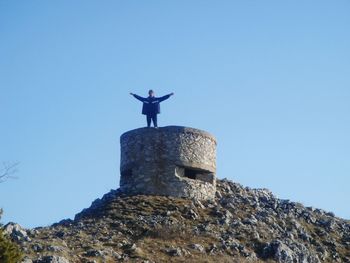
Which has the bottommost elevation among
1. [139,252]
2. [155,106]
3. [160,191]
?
[139,252]

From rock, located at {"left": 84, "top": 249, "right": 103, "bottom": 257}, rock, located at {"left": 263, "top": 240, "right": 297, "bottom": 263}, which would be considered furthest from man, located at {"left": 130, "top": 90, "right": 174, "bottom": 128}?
rock, located at {"left": 84, "top": 249, "right": 103, "bottom": 257}

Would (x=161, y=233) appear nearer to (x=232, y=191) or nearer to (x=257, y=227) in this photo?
(x=257, y=227)

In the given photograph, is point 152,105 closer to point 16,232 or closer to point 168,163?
point 168,163

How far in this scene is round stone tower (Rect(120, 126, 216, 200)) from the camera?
30453 millimetres

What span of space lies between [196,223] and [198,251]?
280cm

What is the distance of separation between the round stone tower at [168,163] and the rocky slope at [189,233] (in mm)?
596

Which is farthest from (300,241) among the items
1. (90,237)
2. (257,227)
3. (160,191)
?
(90,237)

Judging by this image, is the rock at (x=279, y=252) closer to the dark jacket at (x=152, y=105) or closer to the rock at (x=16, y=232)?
the dark jacket at (x=152, y=105)

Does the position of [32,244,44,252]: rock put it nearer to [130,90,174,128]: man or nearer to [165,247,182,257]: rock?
[165,247,182,257]: rock

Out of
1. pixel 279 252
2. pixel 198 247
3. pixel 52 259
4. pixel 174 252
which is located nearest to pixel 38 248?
pixel 52 259

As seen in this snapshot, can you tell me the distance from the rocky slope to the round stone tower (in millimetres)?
596

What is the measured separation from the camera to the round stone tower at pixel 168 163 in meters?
30.5

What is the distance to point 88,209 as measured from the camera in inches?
1207

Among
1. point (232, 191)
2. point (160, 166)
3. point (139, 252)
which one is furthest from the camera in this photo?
point (232, 191)
